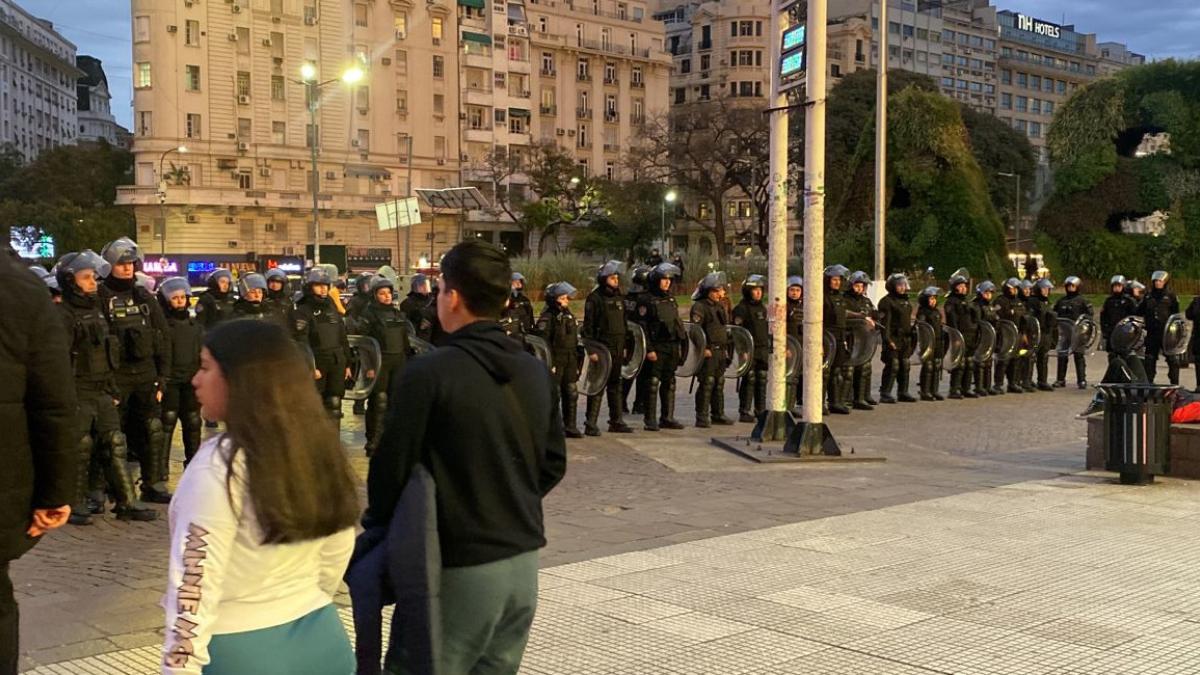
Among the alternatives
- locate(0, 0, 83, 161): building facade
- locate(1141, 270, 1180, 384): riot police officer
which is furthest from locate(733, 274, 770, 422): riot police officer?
locate(0, 0, 83, 161): building facade

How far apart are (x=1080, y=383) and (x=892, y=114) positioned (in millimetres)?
16522

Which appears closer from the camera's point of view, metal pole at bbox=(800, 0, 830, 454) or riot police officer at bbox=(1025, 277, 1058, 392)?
metal pole at bbox=(800, 0, 830, 454)

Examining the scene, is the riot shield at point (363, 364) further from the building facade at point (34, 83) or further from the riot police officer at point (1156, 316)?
the building facade at point (34, 83)

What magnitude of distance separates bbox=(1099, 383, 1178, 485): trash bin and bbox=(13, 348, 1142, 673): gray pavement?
0.86m

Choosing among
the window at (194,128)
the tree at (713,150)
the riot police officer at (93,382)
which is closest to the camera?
the riot police officer at (93,382)

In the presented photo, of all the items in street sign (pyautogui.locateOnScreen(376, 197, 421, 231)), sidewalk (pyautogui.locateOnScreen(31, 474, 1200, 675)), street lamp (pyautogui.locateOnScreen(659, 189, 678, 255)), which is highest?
street lamp (pyautogui.locateOnScreen(659, 189, 678, 255))

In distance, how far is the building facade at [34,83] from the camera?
12288 cm

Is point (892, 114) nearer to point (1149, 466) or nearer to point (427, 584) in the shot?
point (1149, 466)

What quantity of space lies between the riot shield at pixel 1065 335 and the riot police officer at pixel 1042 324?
1.58ft

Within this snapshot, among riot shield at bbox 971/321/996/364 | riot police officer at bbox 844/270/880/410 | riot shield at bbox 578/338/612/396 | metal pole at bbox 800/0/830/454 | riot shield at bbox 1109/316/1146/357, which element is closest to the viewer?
metal pole at bbox 800/0/830/454

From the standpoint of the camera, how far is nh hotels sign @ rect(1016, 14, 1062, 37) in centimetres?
13475

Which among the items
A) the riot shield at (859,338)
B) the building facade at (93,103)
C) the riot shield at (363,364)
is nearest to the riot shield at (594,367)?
the riot shield at (363,364)

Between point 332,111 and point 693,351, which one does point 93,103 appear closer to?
point 332,111

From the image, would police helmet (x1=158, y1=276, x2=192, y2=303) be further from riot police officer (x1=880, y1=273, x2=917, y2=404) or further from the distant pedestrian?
riot police officer (x1=880, y1=273, x2=917, y2=404)
